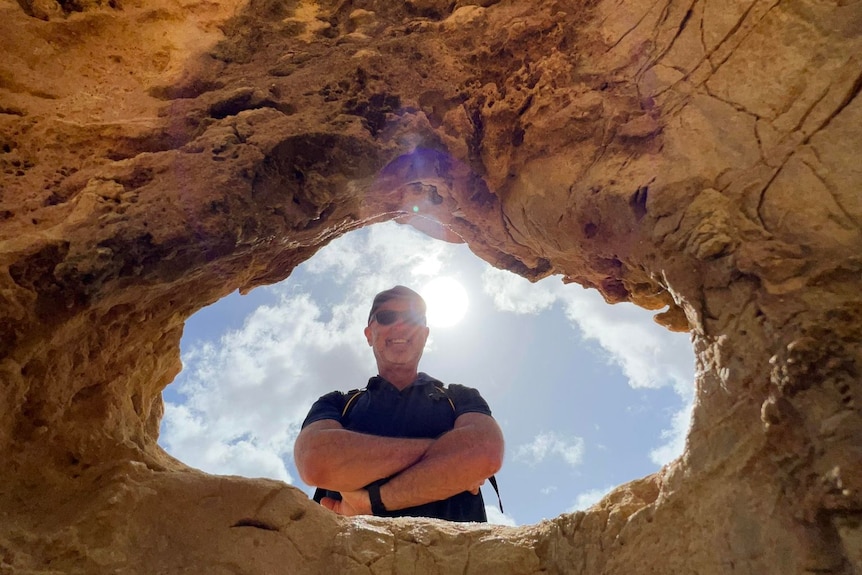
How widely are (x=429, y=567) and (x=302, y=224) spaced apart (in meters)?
1.54

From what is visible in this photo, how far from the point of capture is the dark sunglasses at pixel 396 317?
13.2ft

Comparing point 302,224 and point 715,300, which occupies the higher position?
point 302,224

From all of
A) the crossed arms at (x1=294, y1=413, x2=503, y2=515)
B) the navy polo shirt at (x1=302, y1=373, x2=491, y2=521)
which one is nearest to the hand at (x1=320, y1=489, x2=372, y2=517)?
the crossed arms at (x1=294, y1=413, x2=503, y2=515)

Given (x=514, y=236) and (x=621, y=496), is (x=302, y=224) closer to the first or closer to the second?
(x=514, y=236)

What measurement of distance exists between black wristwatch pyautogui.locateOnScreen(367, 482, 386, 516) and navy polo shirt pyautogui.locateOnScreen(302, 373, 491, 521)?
22 cm

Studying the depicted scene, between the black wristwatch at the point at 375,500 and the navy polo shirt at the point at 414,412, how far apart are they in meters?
0.22

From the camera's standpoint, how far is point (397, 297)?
162 inches

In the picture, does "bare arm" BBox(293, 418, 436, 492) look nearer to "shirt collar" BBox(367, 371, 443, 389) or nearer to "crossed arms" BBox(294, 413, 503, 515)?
"crossed arms" BBox(294, 413, 503, 515)

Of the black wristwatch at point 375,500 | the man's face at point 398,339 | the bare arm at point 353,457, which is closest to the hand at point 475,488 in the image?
the bare arm at point 353,457

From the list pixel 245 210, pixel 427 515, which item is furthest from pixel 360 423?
pixel 245 210

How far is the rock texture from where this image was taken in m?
1.73

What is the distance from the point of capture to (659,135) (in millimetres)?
2340

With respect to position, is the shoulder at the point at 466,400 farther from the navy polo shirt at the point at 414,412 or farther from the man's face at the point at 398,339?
the man's face at the point at 398,339

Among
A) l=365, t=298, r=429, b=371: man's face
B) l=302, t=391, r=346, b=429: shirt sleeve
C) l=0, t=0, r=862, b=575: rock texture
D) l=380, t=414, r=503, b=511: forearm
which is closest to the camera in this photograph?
l=0, t=0, r=862, b=575: rock texture
